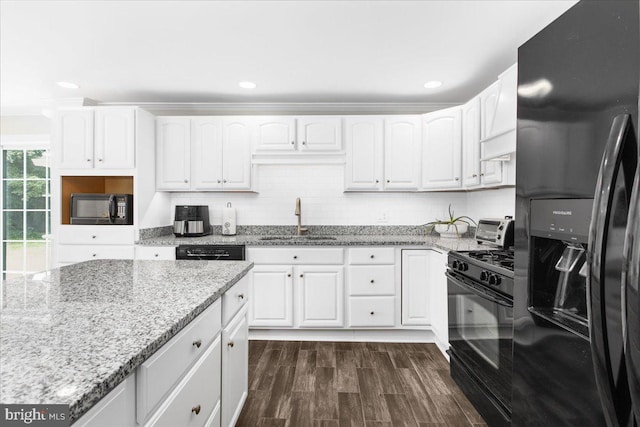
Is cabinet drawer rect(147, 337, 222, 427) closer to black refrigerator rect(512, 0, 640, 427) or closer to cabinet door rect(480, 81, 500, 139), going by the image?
black refrigerator rect(512, 0, 640, 427)

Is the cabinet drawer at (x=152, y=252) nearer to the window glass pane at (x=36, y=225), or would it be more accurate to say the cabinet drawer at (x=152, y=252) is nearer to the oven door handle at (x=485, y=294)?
the window glass pane at (x=36, y=225)

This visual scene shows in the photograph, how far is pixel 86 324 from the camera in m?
0.95

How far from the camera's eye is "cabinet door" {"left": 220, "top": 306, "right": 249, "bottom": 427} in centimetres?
160

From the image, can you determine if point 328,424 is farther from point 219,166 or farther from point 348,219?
point 219,166

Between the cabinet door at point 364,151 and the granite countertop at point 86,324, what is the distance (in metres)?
A: 2.15

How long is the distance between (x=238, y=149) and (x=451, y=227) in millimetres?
2409

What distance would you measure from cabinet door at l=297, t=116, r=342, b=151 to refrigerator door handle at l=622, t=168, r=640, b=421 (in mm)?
3162

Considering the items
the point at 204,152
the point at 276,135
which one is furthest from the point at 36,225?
the point at 276,135

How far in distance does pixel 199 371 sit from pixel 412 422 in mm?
1414

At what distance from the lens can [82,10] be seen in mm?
2107

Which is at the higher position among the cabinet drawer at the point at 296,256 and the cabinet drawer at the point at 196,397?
the cabinet drawer at the point at 296,256

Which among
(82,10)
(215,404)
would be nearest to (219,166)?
(82,10)

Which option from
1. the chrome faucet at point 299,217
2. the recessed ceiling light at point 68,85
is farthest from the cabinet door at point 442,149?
the recessed ceiling light at point 68,85

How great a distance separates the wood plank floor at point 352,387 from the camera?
6.73 feet
